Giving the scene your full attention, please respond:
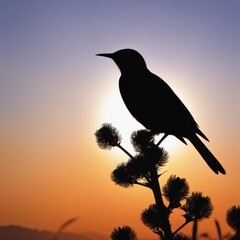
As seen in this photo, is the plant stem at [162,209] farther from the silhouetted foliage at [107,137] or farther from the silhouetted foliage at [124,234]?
the silhouetted foliage at [107,137]

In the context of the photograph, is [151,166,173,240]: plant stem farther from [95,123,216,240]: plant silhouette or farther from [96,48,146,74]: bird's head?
[96,48,146,74]: bird's head

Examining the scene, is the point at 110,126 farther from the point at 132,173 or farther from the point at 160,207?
the point at 160,207

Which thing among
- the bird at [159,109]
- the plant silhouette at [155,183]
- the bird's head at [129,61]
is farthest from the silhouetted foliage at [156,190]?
the bird's head at [129,61]

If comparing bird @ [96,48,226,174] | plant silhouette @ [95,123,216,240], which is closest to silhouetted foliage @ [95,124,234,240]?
plant silhouette @ [95,123,216,240]

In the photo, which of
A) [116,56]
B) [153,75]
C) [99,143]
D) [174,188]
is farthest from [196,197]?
[116,56]

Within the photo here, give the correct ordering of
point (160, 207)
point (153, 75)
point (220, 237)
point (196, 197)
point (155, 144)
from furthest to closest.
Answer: point (153, 75) → point (155, 144) → point (196, 197) → point (160, 207) → point (220, 237)

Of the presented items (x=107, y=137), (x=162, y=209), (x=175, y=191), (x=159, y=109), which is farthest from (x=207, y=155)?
(x=162, y=209)

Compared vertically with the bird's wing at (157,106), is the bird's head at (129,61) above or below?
above
